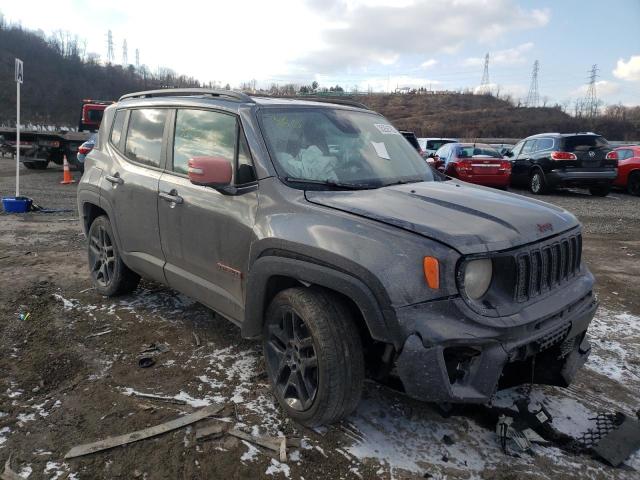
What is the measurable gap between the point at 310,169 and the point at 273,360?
1.24 m

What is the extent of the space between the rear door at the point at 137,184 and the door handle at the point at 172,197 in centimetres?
12

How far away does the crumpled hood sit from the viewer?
2508mm

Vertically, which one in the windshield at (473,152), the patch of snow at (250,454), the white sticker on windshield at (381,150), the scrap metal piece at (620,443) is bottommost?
the patch of snow at (250,454)

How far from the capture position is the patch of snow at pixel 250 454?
2.67m

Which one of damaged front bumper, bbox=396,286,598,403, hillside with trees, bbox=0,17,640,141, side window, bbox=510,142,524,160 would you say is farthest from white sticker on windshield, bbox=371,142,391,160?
hillside with trees, bbox=0,17,640,141

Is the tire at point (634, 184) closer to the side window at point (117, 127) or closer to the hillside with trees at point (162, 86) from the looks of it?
the side window at point (117, 127)

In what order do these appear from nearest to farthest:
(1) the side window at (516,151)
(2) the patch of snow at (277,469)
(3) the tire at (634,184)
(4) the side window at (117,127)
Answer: (2) the patch of snow at (277,469), (4) the side window at (117,127), (3) the tire at (634,184), (1) the side window at (516,151)

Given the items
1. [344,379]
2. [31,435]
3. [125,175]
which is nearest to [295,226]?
[344,379]

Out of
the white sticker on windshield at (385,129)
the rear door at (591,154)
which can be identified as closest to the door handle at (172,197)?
the white sticker on windshield at (385,129)

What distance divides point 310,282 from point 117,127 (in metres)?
3.05

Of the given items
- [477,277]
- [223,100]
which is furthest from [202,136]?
[477,277]

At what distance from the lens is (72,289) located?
527 centimetres

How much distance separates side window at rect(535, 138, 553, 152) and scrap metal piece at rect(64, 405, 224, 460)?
1351 cm

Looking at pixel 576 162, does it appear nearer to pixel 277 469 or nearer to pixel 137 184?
pixel 137 184
